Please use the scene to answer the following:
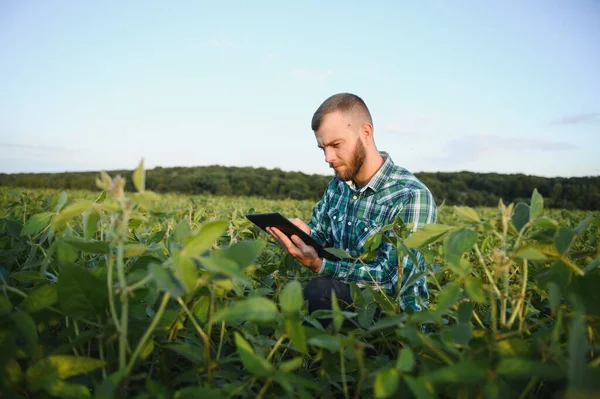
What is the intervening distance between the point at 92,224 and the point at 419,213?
180 centimetres

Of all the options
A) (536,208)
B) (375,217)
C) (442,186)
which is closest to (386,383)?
(536,208)

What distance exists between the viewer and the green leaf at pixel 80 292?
64cm

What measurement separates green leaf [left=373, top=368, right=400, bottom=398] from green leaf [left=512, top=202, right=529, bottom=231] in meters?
0.39

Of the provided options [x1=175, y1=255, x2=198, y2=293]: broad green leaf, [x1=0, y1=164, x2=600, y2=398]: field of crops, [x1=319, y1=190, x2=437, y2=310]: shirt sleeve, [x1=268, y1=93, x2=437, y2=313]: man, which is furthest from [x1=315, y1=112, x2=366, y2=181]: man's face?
[x1=175, y1=255, x2=198, y2=293]: broad green leaf

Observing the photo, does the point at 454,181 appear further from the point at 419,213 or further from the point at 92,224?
the point at 92,224

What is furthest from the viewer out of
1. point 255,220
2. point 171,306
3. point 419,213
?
point 419,213

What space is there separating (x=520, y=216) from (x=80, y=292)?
78 cm

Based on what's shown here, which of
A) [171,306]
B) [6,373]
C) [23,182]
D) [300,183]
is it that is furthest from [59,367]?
[23,182]

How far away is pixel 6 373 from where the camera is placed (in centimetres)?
59

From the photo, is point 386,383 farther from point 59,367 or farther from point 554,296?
point 59,367

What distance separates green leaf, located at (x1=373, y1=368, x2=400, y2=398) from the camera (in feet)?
1.67

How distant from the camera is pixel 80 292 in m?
0.65

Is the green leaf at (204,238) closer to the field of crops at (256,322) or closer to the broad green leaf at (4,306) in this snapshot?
the field of crops at (256,322)

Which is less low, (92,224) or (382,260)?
(92,224)
